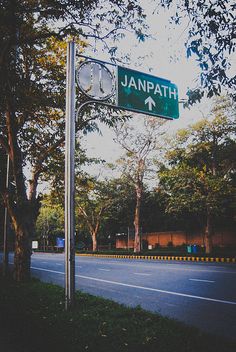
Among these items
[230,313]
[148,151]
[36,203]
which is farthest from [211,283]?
[148,151]

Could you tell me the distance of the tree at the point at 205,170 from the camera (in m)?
24.1

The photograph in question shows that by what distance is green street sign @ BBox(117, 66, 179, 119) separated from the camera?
5.13 metres

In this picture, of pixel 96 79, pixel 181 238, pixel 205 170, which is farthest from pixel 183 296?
pixel 181 238

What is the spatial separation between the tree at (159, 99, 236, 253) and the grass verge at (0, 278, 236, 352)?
19.3 meters

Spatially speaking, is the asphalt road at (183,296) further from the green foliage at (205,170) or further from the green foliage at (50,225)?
the green foliage at (50,225)

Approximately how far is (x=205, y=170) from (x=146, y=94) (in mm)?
20398

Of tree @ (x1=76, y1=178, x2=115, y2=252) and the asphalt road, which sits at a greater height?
tree @ (x1=76, y1=178, x2=115, y2=252)

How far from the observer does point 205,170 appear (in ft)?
81.3

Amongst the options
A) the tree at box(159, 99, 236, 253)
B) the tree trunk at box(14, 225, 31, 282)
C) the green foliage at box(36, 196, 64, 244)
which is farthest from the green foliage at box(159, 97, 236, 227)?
the green foliage at box(36, 196, 64, 244)

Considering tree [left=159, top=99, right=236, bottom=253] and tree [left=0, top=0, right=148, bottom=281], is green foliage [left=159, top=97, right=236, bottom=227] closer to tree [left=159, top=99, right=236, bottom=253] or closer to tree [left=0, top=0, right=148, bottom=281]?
tree [left=159, top=99, right=236, bottom=253]

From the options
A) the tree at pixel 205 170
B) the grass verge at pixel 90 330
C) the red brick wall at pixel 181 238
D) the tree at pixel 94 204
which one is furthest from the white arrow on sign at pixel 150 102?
the red brick wall at pixel 181 238

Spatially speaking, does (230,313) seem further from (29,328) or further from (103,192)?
(103,192)

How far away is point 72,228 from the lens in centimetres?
474

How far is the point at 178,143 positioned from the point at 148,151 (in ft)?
11.1
